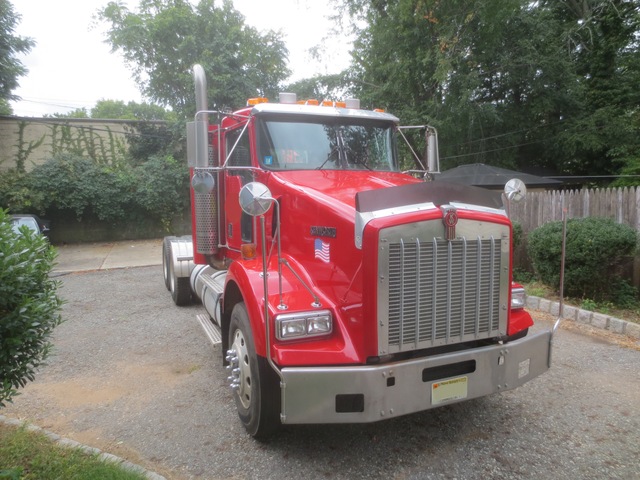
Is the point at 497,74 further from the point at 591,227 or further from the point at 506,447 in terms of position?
the point at 506,447

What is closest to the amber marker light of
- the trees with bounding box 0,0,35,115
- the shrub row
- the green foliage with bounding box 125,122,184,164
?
the shrub row

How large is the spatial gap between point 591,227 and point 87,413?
655 cm

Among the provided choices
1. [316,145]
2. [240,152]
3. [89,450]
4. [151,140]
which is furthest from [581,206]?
[151,140]

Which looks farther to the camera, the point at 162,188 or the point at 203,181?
the point at 162,188

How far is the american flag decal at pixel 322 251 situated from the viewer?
3.14 metres

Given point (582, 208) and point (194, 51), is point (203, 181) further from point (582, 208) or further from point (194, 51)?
point (194, 51)

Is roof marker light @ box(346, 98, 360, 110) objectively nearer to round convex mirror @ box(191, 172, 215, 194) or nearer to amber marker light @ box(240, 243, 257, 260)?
round convex mirror @ box(191, 172, 215, 194)

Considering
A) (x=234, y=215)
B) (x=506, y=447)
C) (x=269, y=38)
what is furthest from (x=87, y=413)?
(x=269, y=38)

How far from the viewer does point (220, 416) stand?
3666 mm

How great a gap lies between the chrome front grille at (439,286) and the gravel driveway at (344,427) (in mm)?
869

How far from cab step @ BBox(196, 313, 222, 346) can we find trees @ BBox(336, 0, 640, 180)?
10143mm

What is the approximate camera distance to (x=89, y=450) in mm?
2963

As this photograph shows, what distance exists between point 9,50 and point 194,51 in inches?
314

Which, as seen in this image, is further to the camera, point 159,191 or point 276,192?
point 159,191
